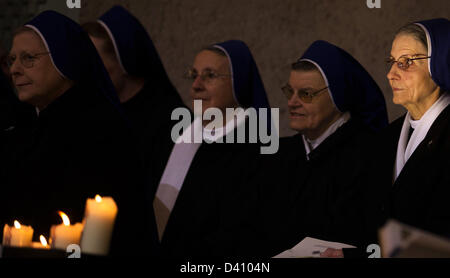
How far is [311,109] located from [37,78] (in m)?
1.65

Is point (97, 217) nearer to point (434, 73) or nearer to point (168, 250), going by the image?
point (434, 73)

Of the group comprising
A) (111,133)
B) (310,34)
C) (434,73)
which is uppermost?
(310,34)

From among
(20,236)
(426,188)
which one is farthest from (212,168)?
(20,236)

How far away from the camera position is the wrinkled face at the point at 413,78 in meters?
3.48

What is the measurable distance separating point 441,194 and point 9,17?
525 centimetres

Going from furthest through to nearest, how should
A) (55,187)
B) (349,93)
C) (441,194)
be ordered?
(349,93)
(55,187)
(441,194)

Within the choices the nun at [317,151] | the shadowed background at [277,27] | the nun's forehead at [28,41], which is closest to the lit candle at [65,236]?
the nun at [317,151]

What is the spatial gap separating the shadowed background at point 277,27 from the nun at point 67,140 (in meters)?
2.08

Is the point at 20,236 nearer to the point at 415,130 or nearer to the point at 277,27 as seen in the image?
the point at 415,130

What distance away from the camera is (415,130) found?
3484mm

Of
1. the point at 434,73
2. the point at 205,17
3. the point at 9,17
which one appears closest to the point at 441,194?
the point at 434,73

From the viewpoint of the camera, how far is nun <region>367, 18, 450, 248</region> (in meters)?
3.31

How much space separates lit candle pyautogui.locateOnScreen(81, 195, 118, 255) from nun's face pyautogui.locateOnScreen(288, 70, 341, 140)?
244 centimetres
